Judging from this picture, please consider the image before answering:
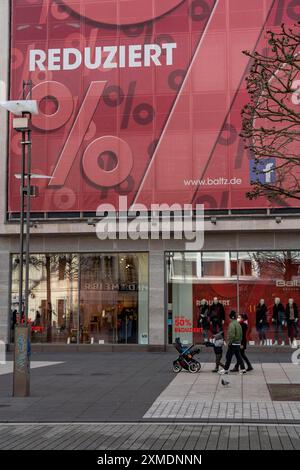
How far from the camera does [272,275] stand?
→ 25984 mm

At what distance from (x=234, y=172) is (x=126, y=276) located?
6.57 m

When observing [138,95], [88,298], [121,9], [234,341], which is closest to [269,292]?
[88,298]

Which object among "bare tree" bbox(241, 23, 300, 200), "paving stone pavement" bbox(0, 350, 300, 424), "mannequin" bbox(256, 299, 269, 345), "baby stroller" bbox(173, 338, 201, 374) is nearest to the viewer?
"paving stone pavement" bbox(0, 350, 300, 424)

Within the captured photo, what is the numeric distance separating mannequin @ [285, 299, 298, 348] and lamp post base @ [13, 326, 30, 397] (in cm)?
1472

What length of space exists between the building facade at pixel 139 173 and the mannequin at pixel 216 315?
0.64 ft

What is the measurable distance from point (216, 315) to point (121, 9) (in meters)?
14.3

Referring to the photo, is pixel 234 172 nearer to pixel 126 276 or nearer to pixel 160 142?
pixel 160 142

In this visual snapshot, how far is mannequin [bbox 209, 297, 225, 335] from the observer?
2614 centimetres

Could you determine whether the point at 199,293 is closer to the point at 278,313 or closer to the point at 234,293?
the point at 234,293

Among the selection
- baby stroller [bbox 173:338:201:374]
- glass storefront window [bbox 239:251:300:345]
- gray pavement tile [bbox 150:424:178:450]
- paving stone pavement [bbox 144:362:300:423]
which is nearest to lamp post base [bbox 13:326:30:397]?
paving stone pavement [bbox 144:362:300:423]

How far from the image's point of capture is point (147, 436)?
30.8 feet

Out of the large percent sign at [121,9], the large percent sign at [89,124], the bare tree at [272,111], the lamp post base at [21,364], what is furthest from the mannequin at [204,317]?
the lamp post base at [21,364]

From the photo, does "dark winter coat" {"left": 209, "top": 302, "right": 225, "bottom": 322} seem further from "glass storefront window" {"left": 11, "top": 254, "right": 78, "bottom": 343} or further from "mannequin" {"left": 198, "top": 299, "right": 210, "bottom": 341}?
"glass storefront window" {"left": 11, "top": 254, "right": 78, "bottom": 343}

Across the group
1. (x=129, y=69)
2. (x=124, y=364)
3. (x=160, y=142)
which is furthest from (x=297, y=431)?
(x=129, y=69)
